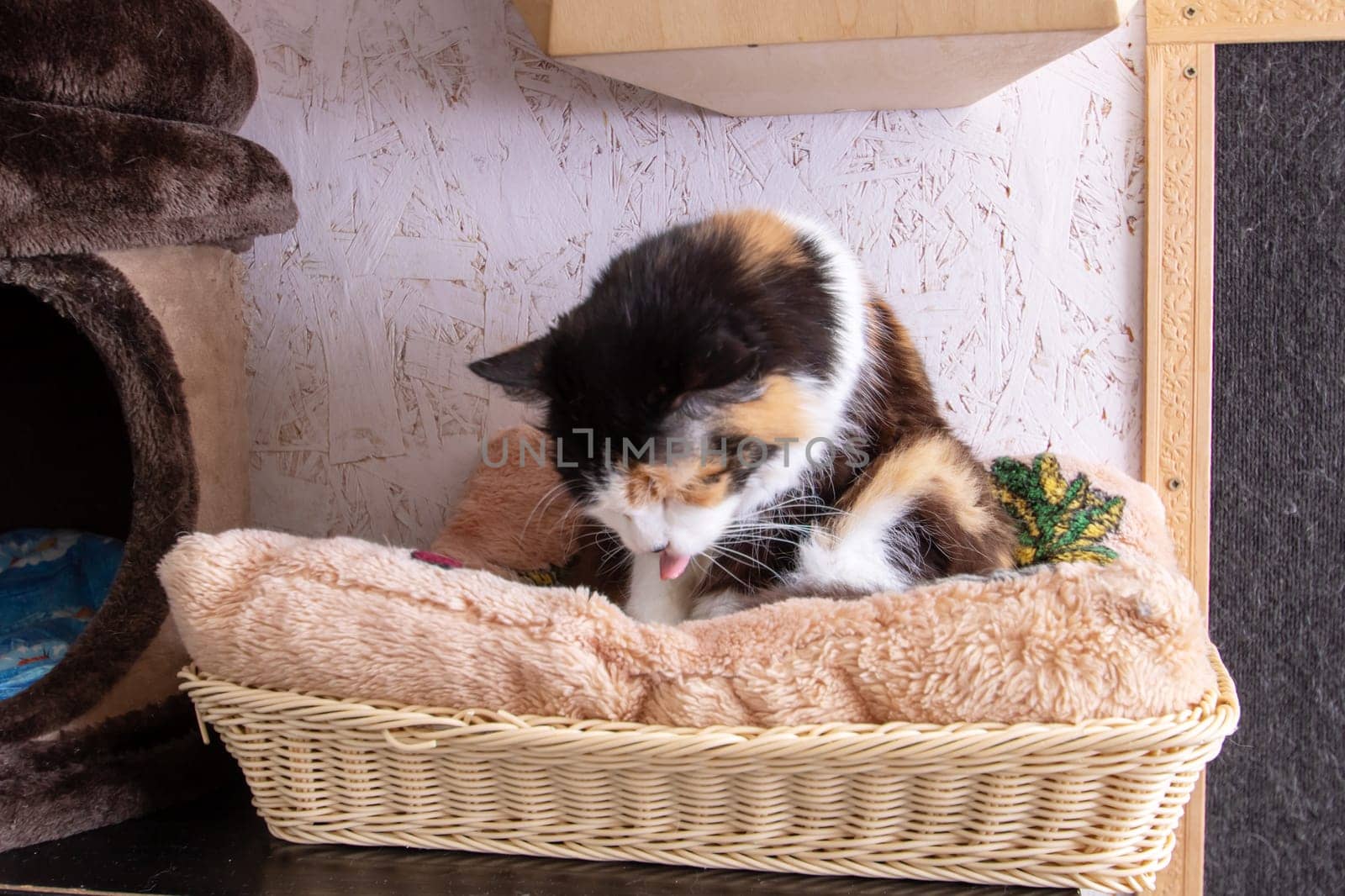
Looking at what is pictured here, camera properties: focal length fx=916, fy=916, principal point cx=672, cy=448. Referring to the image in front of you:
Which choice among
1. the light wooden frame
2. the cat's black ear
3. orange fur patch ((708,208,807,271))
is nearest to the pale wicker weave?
the cat's black ear

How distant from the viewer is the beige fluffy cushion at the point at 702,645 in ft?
2.30

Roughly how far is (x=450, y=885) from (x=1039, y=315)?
1.09 m

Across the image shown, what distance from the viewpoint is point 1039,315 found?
1352mm

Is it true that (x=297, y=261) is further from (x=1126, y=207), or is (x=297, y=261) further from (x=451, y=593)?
(x=1126, y=207)

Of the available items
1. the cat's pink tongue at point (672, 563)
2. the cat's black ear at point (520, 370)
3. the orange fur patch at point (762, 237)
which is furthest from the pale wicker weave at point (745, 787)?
the orange fur patch at point (762, 237)

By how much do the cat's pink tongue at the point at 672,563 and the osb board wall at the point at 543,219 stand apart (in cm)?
61

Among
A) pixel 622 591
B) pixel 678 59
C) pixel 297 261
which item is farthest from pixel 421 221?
pixel 622 591

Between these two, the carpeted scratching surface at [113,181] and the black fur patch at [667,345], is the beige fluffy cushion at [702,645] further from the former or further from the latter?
the carpeted scratching surface at [113,181]

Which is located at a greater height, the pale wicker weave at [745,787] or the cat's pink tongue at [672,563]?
the cat's pink tongue at [672,563]

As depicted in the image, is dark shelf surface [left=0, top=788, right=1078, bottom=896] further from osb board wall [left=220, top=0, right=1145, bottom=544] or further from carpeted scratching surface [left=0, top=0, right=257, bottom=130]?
carpeted scratching surface [left=0, top=0, right=257, bottom=130]

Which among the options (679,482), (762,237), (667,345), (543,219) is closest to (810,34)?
(762,237)

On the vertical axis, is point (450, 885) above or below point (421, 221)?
below

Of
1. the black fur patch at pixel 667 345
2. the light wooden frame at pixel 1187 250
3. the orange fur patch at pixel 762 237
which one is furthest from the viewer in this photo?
the light wooden frame at pixel 1187 250

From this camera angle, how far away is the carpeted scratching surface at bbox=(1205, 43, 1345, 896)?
4.19 ft
